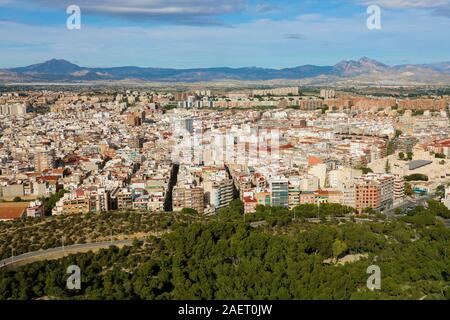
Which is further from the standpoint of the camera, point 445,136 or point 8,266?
point 445,136

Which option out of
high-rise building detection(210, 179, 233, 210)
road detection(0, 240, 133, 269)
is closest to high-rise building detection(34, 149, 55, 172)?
high-rise building detection(210, 179, 233, 210)

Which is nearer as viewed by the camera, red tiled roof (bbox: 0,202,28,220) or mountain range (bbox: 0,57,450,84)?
red tiled roof (bbox: 0,202,28,220)

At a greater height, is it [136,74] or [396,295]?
[136,74]

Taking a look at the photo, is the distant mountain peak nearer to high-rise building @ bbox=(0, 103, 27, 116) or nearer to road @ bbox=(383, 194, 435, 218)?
high-rise building @ bbox=(0, 103, 27, 116)

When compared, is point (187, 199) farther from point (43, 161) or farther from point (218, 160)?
point (43, 161)
